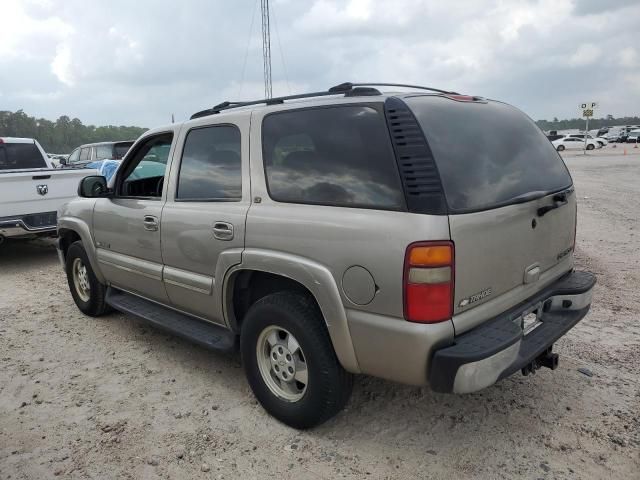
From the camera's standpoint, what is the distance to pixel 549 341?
281 centimetres

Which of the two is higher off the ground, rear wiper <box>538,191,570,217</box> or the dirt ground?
rear wiper <box>538,191,570,217</box>

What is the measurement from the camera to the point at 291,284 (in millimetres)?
2957

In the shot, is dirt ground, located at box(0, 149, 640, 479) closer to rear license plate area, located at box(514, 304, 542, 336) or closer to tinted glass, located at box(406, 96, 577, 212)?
rear license plate area, located at box(514, 304, 542, 336)

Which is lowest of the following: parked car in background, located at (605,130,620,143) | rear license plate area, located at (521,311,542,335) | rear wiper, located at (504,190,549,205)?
parked car in background, located at (605,130,620,143)

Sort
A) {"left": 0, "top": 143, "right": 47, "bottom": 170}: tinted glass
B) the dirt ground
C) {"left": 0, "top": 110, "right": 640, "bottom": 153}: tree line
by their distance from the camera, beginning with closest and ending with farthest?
1. the dirt ground
2. {"left": 0, "top": 143, "right": 47, "bottom": 170}: tinted glass
3. {"left": 0, "top": 110, "right": 640, "bottom": 153}: tree line

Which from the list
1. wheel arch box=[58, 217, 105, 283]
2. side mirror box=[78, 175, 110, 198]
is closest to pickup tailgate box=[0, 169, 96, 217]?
wheel arch box=[58, 217, 105, 283]

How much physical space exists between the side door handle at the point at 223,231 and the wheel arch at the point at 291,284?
0.19m

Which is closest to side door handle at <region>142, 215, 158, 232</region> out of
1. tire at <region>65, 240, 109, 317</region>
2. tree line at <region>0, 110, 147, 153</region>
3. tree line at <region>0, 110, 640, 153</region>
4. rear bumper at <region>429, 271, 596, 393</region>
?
tire at <region>65, 240, 109, 317</region>

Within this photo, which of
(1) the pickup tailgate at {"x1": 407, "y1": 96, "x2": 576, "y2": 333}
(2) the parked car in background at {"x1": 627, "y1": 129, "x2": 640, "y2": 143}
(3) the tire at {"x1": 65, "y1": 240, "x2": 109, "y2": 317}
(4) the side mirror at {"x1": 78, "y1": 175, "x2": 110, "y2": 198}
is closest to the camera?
(1) the pickup tailgate at {"x1": 407, "y1": 96, "x2": 576, "y2": 333}

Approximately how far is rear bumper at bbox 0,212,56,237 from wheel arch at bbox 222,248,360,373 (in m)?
5.23

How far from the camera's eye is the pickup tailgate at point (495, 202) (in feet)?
7.94

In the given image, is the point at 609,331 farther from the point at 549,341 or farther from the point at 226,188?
the point at 226,188

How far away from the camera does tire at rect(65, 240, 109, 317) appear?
4824mm

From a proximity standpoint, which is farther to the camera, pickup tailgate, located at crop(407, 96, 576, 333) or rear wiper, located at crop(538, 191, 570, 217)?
rear wiper, located at crop(538, 191, 570, 217)
